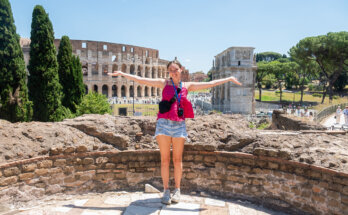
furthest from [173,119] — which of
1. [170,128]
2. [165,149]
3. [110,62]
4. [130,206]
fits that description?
[110,62]

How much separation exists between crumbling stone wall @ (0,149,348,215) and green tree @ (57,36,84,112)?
50.5 ft

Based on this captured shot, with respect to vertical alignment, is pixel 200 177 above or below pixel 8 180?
below

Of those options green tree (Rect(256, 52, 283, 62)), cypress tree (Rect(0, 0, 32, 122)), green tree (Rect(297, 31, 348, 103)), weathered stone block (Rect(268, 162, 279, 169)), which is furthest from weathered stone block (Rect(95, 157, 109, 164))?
green tree (Rect(256, 52, 283, 62))

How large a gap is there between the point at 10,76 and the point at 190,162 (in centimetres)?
1401

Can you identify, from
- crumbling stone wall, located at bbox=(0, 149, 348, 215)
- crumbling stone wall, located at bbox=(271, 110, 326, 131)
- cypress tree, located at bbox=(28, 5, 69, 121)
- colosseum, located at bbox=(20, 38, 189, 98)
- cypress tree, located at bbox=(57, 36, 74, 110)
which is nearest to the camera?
crumbling stone wall, located at bbox=(0, 149, 348, 215)

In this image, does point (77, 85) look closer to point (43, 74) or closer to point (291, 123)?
point (43, 74)

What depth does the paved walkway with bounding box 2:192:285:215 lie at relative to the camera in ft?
11.0

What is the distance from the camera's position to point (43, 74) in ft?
49.1

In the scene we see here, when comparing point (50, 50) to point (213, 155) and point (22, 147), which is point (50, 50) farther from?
point (213, 155)

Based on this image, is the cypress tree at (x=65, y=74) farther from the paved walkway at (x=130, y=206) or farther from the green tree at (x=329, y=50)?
the green tree at (x=329, y=50)

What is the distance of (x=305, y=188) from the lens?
344 cm

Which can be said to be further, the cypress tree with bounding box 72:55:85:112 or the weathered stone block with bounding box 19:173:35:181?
the cypress tree with bounding box 72:55:85:112

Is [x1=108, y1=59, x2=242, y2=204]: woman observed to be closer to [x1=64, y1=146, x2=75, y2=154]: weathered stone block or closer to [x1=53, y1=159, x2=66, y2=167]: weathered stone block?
[x1=64, y1=146, x2=75, y2=154]: weathered stone block

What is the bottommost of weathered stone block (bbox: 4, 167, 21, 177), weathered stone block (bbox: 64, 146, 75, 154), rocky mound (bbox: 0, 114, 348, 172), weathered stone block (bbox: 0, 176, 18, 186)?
weathered stone block (bbox: 0, 176, 18, 186)
